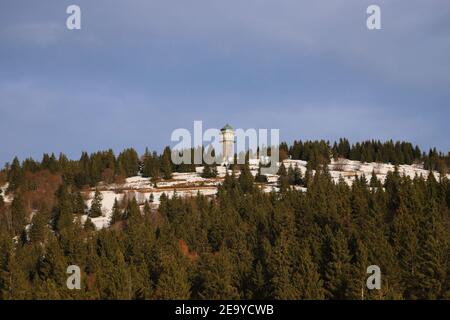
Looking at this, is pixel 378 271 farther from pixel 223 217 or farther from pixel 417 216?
pixel 223 217

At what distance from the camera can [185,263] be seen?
5428 cm

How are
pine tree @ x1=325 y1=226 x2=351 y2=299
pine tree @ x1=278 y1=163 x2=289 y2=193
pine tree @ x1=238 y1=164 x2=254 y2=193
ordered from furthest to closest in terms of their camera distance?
pine tree @ x1=238 y1=164 x2=254 y2=193 < pine tree @ x1=278 y1=163 x2=289 y2=193 < pine tree @ x1=325 y1=226 x2=351 y2=299

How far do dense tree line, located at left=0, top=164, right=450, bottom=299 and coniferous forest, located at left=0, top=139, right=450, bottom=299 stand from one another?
0.43 feet

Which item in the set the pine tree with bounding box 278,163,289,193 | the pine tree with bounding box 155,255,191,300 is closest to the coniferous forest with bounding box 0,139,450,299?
the pine tree with bounding box 155,255,191,300

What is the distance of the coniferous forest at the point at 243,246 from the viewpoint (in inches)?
1737

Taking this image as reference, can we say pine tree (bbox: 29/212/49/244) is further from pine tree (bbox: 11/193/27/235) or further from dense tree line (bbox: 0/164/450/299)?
pine tree (bbox: 11/193/27/235)

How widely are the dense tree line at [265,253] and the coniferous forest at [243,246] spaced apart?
131mm

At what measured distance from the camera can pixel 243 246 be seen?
57.8 metres

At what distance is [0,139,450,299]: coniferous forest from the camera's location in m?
44.1

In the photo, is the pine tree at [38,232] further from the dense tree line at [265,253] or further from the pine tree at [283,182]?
the pine tree at [283,182]

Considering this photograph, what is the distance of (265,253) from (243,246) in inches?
228

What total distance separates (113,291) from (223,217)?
1358 inches

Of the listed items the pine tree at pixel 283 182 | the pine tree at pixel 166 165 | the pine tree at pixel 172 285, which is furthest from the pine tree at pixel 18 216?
the pine tree at pixel 172 285
